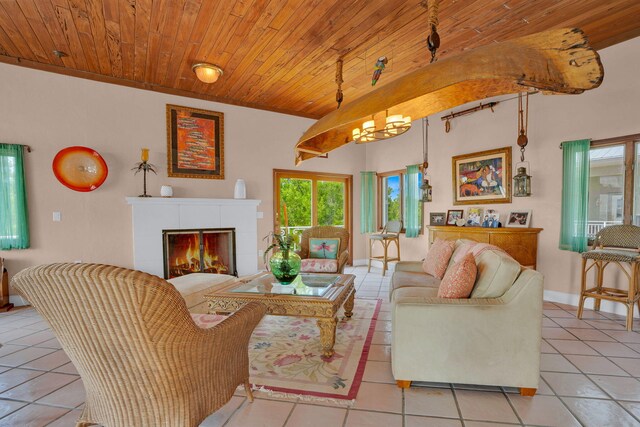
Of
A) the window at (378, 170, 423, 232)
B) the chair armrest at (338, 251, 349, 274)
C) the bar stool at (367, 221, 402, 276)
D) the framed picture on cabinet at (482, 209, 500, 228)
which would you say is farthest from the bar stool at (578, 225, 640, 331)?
the window at (378, 170, 423, 232)

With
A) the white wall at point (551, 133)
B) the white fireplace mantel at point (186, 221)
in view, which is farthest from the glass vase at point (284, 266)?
the white wall at point (551, 133)

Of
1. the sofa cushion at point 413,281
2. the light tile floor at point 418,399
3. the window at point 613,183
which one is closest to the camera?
the light tile floor at point 418,399

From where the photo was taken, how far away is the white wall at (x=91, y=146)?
155 inches

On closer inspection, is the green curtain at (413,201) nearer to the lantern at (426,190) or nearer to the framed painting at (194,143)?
the lantern at (426,190)

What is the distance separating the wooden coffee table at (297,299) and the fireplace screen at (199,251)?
231 centimetres

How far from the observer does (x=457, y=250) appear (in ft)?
10.7

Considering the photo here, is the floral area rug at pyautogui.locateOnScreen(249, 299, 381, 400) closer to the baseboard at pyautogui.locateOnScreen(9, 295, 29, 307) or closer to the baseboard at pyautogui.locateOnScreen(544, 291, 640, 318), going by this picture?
the baseboard at pyautogui.locateOnScreen(544, 291, 640, 318)

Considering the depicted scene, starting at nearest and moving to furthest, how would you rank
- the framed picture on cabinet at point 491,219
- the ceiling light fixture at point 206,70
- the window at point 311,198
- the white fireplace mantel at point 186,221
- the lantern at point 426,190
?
the ceiling light fixture at point 206,70 < the framed picture on cabinet at point 491,219 < the white fireplace mantel at point 186,221 < the lantern at point 426,190 < the window at point 311,198

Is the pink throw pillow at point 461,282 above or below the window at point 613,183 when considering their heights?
below

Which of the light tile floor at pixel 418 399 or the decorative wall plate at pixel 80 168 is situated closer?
the light tile floor at pixel 418 399

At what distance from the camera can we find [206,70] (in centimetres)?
391

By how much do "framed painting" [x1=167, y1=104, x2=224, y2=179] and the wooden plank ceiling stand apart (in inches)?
27.4

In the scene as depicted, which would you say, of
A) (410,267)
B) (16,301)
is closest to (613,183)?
(410,267)

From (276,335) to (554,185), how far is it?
392 cm
